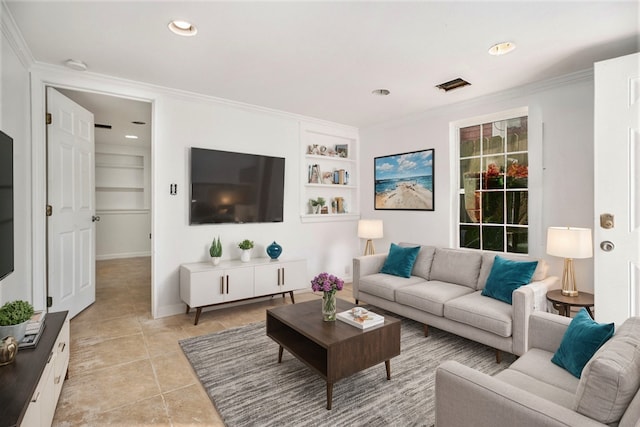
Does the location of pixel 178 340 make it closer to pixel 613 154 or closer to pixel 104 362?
pixel 104 362

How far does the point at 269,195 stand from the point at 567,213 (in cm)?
323

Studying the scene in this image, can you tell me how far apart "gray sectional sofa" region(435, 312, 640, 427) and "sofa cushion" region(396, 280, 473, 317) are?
48.6 inches

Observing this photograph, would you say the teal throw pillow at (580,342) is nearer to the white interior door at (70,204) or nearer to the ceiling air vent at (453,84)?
the ceiling air vent at (453,84)

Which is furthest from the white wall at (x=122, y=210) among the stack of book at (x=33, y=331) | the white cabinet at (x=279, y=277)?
the stack of book at (x=33, y=331)

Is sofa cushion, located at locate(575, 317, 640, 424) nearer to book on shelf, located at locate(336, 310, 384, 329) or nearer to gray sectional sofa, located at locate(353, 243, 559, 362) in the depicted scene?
book on shelf, located at locate(336, 310, 384, 329)

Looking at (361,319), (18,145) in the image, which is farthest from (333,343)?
(18,145)

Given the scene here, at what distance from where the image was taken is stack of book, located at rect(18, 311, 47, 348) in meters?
1.73

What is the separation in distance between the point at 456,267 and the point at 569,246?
40.2 inches

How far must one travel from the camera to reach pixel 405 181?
451 cm

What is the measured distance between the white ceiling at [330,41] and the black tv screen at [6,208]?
0.95 m

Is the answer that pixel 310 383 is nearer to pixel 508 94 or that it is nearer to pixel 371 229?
pixel 371 229

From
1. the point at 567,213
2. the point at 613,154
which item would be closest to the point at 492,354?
the point at 567,213

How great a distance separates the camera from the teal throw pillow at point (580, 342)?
1.51 m

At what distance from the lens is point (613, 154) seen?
7.86ft
